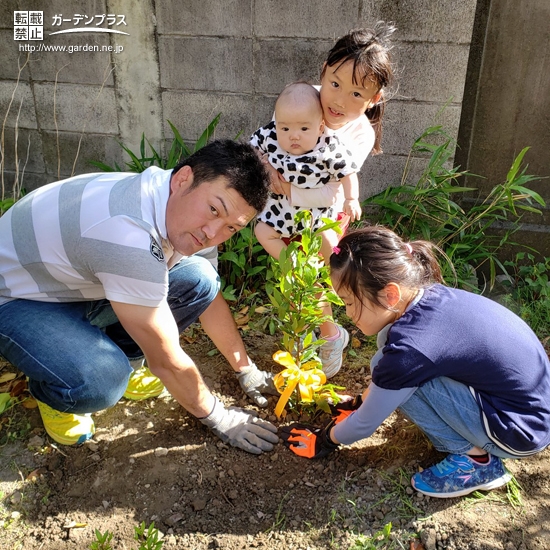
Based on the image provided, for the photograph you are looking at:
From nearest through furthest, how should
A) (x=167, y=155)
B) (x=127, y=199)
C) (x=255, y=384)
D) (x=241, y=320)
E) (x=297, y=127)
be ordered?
(x=127, y=199), (x=297, y=127), (x=255, y=384), (x=241, y=320), (x=167, y=155)

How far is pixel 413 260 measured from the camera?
180 cm

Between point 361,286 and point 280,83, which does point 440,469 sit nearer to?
point 361,286

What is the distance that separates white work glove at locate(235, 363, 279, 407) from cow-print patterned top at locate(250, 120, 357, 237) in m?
0.64

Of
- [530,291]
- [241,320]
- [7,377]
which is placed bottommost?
[7,377]

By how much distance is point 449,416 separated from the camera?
183 cm

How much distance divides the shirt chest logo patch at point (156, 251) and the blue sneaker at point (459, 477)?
45.9 inches

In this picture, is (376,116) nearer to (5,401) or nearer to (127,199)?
(127,199)

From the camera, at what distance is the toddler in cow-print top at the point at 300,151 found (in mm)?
2201

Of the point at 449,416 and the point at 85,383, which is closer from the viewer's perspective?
the point at 449,416

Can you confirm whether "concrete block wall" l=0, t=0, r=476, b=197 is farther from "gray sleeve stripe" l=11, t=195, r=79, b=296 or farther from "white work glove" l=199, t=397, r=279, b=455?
"white work glove" l=199, t=397, r=279, b=455

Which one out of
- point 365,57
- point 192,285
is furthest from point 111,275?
point 365,57

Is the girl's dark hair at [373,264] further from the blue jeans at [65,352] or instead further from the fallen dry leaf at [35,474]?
the fallen dry leaf at [35,474]

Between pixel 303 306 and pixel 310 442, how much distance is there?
1.77 feet

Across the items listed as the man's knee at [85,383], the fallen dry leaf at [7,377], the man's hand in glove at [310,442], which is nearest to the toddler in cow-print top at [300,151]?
the man's hand in glove at [310,442]
